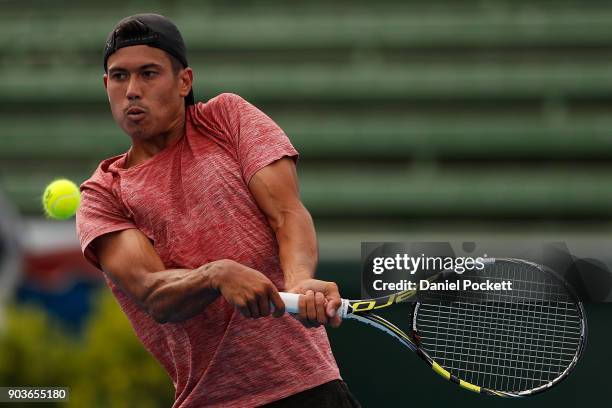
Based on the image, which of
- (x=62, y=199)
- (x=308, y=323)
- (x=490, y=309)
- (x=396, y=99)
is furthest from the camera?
(x=396, y=99)

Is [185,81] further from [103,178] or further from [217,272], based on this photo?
[217,272]

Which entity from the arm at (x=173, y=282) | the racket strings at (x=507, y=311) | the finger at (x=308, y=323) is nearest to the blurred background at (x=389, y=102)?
the racket strings at (x=507, y=311)

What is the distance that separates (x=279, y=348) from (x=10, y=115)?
1080 inches

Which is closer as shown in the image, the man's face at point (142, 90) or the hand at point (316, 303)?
the hand at point (316, 303)

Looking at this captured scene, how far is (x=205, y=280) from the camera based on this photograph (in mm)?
4211

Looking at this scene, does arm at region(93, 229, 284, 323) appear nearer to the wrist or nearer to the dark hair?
the wrist

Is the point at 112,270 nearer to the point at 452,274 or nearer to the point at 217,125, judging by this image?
the point at 217,125

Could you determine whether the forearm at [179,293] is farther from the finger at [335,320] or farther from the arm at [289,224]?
the finger at [335,320]

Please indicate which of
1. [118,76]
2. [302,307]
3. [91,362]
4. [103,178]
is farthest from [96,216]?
[91,362]

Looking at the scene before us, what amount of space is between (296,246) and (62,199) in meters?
1.42

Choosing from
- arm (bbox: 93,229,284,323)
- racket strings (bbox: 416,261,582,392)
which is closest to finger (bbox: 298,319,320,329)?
arm (bbox: 93,229,284,323)

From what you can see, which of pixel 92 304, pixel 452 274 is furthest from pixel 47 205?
pixel 92 304

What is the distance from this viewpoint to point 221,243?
14.5ft

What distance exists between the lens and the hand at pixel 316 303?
13.6ft
